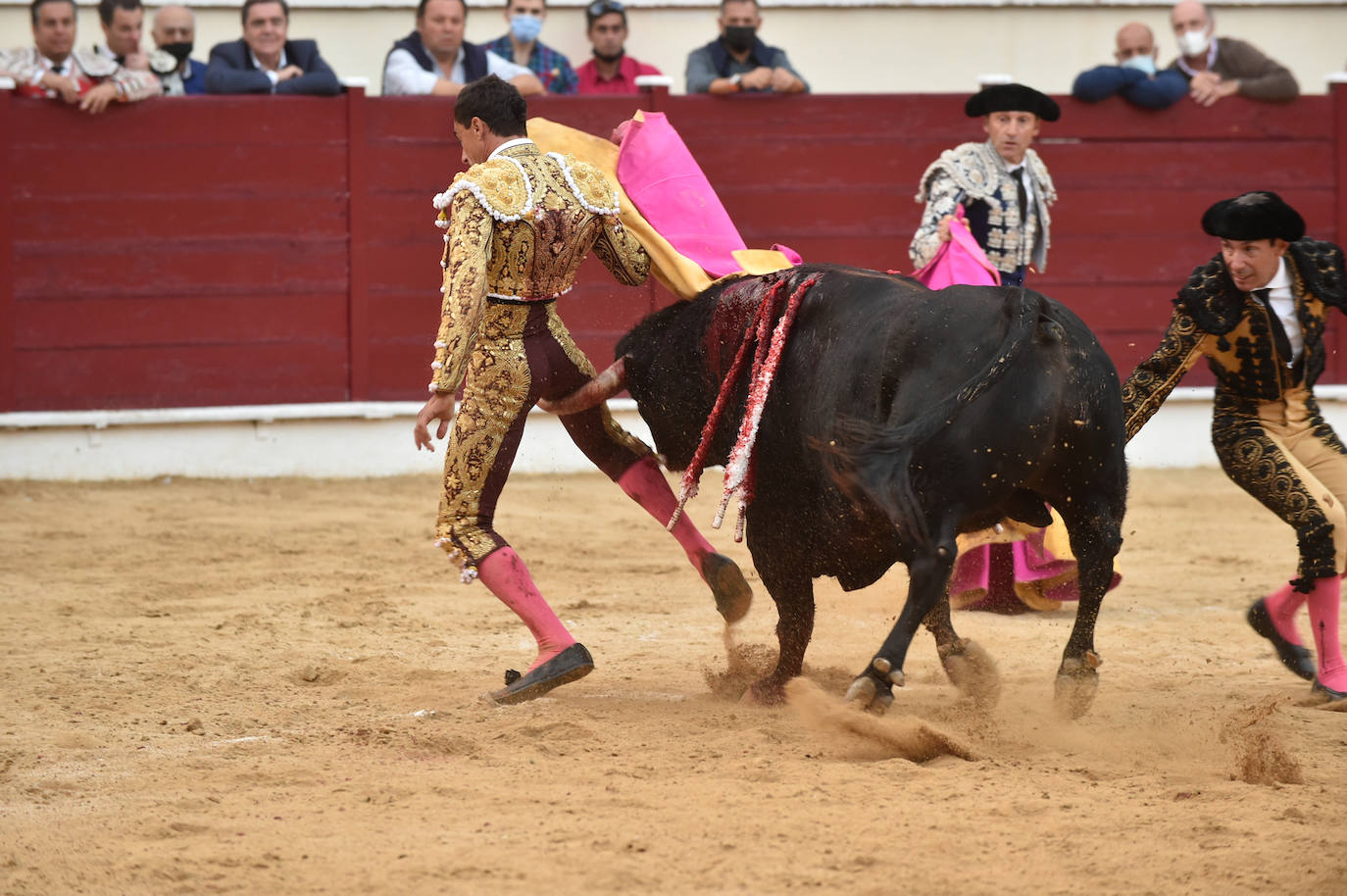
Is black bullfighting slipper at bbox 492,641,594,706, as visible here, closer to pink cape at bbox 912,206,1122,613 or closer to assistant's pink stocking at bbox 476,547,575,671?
assistant's pink stocking at bbox 476,547,575,671

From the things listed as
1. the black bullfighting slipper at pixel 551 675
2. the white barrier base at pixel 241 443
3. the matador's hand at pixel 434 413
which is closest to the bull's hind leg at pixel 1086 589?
the black bullfighting slipper at pixel 551 675

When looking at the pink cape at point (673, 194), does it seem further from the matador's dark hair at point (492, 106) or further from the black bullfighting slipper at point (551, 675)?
the black bullfighting slipper at point (551, 675)

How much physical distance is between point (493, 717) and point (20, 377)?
433 cm

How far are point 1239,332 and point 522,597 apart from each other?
1.73 m

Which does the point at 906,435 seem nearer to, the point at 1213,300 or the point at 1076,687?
the point at 1076,687

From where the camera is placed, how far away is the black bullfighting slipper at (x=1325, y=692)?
3.75 metres

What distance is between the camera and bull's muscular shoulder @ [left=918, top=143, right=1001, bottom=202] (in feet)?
16.1

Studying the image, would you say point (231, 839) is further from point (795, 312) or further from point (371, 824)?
point (795, 312)

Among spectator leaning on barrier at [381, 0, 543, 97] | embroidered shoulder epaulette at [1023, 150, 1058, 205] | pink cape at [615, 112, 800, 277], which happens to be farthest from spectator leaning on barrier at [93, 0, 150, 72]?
embroidered shoulder epaulette at [1023, 150, 1058, 205]

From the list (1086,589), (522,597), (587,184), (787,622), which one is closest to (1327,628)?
(1086,589)

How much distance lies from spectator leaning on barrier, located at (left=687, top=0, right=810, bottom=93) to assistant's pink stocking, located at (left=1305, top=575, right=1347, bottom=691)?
4.31 metres

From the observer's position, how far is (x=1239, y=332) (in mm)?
3834

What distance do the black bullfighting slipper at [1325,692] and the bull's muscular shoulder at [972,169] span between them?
177 centimetres

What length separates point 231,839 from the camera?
273 cm
